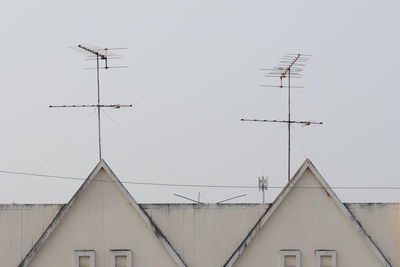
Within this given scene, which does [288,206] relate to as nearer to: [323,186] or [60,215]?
[323,186]

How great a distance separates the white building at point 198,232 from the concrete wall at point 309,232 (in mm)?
46

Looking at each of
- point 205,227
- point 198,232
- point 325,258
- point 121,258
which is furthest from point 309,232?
point 121,258

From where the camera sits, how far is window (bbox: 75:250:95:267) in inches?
1794

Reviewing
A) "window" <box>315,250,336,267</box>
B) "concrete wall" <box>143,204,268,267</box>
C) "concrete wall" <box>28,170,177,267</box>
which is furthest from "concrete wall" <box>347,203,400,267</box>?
"concrete wall" <box>28,170,177,267</box>

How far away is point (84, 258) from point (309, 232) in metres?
10.3

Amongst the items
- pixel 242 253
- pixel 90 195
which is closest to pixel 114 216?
pixel 90 195

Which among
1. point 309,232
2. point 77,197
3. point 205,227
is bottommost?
point 309,232

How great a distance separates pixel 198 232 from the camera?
153 feet

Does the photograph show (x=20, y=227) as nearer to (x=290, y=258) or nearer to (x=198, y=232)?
(x=198, y=232)

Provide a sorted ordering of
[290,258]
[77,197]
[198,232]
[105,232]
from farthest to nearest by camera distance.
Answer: [198,232]
[290,258]
[105,232]
[77,197]

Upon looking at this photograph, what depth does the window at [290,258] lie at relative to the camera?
45750 millimetres

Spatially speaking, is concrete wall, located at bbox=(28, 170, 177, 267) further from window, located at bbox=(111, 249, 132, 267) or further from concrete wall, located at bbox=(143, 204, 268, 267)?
concrete wall, located at bbox=(143, 204, 268, 267)

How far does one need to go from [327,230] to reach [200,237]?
5.85 metres

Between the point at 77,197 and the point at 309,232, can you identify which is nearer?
the point at 77,197
